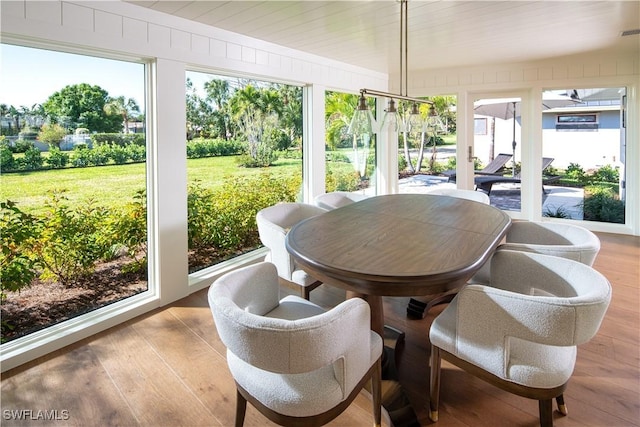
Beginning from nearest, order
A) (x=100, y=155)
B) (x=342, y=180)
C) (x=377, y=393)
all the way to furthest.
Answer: (x=377, y=393)
(x=100, y=155)
(x=342, y=180)

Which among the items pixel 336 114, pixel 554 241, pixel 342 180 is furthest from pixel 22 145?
pixel 342 180

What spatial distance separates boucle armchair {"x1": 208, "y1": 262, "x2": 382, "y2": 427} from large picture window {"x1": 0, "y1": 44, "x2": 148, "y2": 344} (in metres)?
1.68

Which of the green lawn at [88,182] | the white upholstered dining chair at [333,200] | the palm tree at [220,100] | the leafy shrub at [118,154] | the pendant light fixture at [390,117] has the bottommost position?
the white upholstered dining chair at [333,200]

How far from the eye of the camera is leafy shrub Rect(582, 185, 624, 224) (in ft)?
16.7

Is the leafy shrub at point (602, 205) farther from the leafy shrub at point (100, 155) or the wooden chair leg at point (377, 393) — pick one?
the leafy shrub at point (100, 155)

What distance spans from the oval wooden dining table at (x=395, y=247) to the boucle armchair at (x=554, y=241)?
0.50 ft

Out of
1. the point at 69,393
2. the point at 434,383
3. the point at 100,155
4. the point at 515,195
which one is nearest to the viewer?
the point at 434,383

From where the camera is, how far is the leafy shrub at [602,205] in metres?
5.09

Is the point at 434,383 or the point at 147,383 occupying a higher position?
the point at 434,383

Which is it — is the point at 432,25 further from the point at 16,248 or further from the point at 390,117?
the point at 16,248

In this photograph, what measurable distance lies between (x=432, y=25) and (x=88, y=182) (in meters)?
3.11

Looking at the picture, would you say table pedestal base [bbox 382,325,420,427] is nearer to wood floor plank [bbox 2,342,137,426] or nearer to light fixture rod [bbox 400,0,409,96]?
wood floor plank [bbox 2,342,137,426]

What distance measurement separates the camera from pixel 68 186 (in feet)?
8.39

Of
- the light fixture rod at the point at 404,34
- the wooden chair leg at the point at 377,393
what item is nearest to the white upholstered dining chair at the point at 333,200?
the light fixture rod at the point at 404,34
